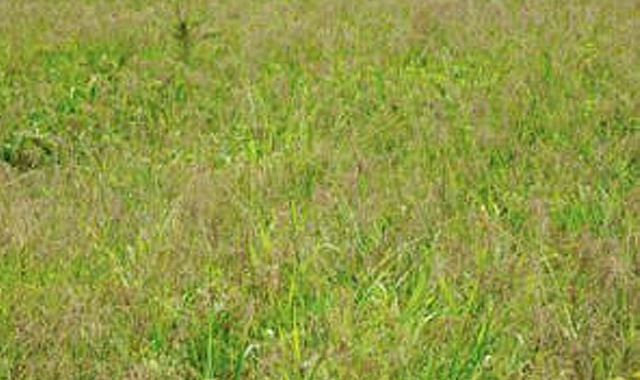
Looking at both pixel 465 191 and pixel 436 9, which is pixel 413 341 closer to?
pixel 465 191

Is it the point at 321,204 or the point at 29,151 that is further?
the point at 29,151

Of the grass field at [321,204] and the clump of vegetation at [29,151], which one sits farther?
the clump of vegetation at [29,151]

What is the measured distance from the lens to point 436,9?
9.48m

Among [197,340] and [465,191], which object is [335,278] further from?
[465,191]

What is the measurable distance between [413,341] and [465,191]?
1892mm

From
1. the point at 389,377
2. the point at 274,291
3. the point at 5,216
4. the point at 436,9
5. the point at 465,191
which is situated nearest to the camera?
the point at 389,377

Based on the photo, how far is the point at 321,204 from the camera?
4.39m

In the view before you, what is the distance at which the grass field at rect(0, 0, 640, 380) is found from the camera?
308 centimetres

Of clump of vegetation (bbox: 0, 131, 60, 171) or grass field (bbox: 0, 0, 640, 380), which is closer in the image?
grass field (bbox: 0, 0, 640, 380)

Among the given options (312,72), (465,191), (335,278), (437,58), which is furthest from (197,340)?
(437,58)

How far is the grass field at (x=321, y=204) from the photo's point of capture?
3.08 m

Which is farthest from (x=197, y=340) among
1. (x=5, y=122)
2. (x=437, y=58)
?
(x=437, y=58)

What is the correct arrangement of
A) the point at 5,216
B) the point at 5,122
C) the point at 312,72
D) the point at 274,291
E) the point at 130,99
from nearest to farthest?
1. the point at 274,291
2. the point at 5,216
3. the point at 5,122
4. the point at 130,99
5. the point at 312,72

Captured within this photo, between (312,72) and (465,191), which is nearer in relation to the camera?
(465,191)
